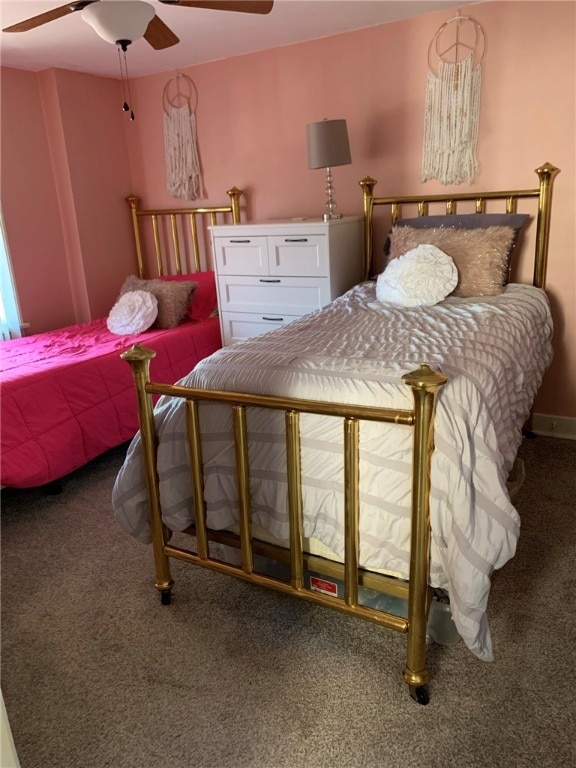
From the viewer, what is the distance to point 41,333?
3729mm

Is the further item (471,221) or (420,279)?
(471,221)

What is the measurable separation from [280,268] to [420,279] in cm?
92

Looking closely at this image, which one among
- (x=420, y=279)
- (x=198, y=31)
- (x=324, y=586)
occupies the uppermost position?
(x=198, y=31)

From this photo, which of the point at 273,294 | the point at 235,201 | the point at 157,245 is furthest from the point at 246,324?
the point at 157,245

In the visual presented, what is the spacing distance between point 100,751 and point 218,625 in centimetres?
49

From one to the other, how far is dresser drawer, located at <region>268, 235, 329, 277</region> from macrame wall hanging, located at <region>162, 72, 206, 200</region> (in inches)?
41.5

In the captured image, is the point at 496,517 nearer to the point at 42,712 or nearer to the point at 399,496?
the point at 399,496

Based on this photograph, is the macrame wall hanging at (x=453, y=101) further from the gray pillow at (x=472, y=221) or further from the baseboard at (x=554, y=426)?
the baseboard at (x=554, y=426)

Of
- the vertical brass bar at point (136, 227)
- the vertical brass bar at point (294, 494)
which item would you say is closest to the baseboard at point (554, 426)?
the vertical brass bar at point (294, 494)

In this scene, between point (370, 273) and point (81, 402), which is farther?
point (370, 273)

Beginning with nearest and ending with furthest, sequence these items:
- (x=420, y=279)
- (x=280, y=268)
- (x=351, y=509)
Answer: (x=351, y=509) < (x=420, y=279) < (x=280, y=268)

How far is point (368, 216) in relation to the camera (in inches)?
129

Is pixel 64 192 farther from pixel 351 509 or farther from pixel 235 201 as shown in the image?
pixel 351 509

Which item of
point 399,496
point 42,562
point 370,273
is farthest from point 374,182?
point 42,562
